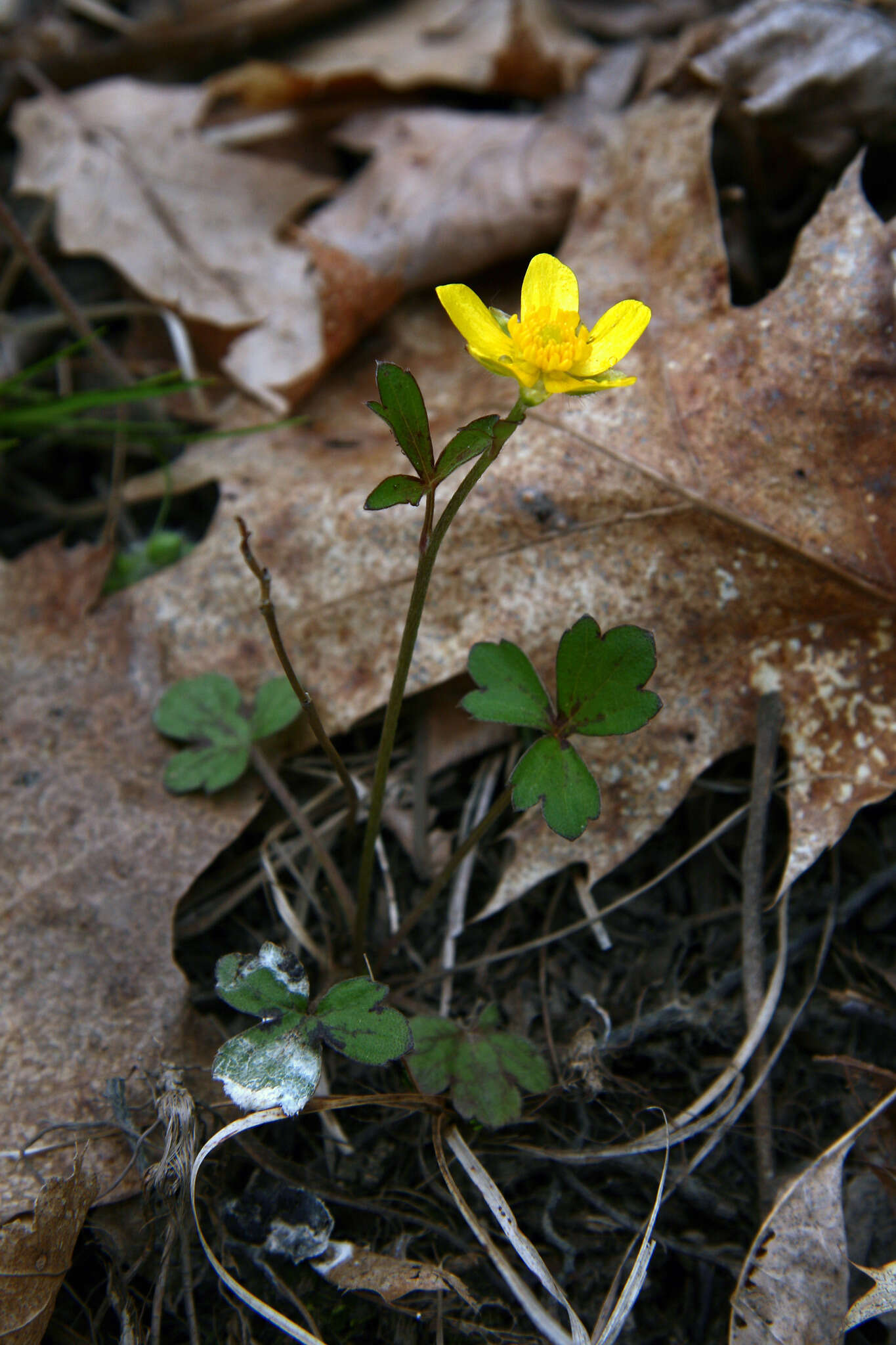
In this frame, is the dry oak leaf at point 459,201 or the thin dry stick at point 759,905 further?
the dry oak leaf at point 459,201

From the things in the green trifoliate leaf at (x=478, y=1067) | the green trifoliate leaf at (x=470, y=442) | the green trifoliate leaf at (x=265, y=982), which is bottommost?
the green trifoliate leaf at (x=478, y=1067)

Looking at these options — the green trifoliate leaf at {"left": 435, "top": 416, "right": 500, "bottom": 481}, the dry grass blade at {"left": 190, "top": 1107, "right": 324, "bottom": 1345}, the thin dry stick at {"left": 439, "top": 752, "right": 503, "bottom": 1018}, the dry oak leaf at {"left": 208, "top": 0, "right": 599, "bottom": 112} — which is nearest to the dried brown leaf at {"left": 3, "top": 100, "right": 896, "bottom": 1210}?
the thin dry stick at {"left": 439, "top": 752, "right": 503, "bottom": 1018}

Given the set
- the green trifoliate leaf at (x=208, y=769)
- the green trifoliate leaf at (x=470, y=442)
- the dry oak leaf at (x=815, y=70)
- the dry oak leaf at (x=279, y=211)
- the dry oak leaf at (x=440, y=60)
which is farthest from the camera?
the dry oak leaf at (x=440, y=60)

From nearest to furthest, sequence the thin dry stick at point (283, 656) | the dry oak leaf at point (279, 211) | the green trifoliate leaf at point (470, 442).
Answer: the green trifoliate leaf at point (470, 442) < the thin dry stick at point (283, 656) < the dry oak leaf at point (279, 211)

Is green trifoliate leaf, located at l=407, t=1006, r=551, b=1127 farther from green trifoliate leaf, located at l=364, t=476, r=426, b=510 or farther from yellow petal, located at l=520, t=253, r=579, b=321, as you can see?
yellow petal, located at l=520, t=253, r=579, b=321

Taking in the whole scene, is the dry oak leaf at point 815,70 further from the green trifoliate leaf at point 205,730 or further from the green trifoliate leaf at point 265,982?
the green trifoliate leaf at point 265,982

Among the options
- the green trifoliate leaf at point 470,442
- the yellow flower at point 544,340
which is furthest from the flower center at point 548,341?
the green trifoliate leaf at point 470,442

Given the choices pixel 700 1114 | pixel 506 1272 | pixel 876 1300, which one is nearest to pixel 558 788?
pixel 700 1114
